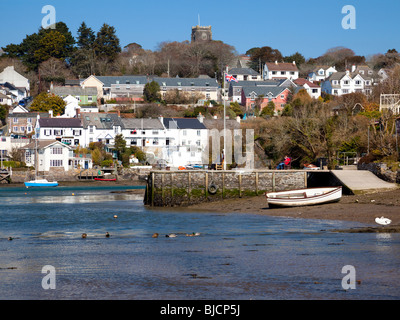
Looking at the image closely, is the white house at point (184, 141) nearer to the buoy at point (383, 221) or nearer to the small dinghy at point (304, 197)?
the small dinghy at point (304, 197)

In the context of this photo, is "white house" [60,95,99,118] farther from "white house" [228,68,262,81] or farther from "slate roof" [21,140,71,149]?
"white house" [228,68,262,81]

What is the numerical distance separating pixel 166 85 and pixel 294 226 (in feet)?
309

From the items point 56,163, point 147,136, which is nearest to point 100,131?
point 147,136

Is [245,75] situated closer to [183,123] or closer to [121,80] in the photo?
[121,80]

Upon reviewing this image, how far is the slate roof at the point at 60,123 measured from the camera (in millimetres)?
98562

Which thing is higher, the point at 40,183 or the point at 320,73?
the point at 320,73

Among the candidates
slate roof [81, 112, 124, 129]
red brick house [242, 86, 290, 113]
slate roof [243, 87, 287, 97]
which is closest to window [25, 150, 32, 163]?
slate roof [81, 112, 124, 129]

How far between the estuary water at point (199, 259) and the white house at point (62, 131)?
206ft

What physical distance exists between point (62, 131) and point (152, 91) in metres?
24.1

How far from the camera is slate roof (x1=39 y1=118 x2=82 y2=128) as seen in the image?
98562mm

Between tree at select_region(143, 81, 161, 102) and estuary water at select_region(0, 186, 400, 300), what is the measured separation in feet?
269

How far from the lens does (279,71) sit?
484ft

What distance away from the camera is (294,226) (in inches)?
1265

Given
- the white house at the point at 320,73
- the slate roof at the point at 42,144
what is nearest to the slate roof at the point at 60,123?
the slate roof at the point at 42,144
